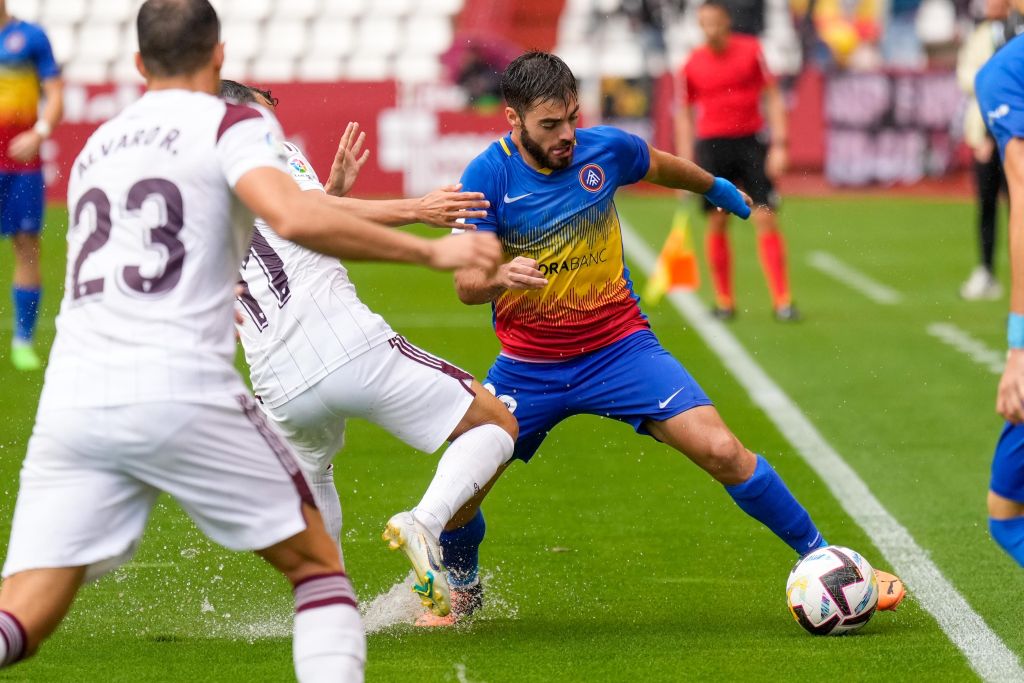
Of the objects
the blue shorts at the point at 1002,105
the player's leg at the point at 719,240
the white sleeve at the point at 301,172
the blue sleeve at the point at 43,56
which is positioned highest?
the blue shorts at the point at 1002,105

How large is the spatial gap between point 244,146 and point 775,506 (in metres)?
2.62

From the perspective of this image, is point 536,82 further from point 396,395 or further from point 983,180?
point 983,180

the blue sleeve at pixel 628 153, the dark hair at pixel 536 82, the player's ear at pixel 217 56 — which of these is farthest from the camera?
the blue sleeve at pixel 628 153

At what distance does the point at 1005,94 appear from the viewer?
4.18m

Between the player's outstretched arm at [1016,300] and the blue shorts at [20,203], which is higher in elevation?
the player's outstretched arm at [1016,300]

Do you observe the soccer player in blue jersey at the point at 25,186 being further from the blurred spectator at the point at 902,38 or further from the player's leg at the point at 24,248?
the blurred spectator at the point at 902,38

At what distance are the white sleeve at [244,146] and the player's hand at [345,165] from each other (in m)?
1.84

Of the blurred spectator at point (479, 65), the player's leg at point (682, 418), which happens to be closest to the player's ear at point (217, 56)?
the player's leg at point (682, 418)

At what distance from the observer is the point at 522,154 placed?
224 inches

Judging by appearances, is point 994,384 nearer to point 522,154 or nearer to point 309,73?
point 522,154

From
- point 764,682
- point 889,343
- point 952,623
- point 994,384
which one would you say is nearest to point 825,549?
point 952,623

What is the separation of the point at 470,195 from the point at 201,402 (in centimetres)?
165

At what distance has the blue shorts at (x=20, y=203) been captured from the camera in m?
10.9

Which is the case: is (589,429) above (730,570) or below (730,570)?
below
